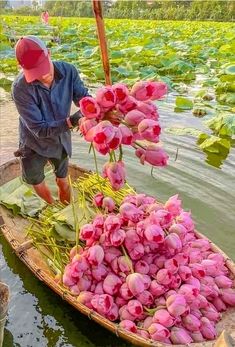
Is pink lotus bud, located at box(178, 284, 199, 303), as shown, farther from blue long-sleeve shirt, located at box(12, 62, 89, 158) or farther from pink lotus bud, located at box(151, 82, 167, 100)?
blue long-sleeve shirt, located at box(12, 62, 89, 158)

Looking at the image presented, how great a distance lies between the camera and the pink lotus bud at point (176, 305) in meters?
2.37

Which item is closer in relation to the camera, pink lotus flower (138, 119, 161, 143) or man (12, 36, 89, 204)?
pink lotus flower (138, 119, 161, 143)

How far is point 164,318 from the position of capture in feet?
7.76

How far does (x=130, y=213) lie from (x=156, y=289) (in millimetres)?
449

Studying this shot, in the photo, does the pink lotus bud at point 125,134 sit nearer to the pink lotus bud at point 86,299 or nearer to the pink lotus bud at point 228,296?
the pink lotus bud at point 86,299

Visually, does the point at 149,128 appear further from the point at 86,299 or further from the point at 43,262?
the point at 43,262

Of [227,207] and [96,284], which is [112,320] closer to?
[96,284]

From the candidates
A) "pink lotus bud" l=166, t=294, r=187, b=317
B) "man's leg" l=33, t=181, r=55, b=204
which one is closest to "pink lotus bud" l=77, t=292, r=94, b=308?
"pink lotus bud" l=166, t=294, r=187, b=317

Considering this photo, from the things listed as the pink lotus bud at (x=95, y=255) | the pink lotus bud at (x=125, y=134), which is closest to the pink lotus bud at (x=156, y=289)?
the pink lotus bud at (x=95, y=255)

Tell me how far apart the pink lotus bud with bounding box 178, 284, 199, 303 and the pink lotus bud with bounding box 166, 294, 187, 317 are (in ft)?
0.14

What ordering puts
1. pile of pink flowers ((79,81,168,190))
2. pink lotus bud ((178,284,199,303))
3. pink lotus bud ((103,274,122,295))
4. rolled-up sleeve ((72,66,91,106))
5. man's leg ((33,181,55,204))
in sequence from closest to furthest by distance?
pile of pink flowers ((79,81,168,190))
pink lotus bud ((178,284,199,303))
pink lotus bud ((103,274,122,295))
rolled-up sleeve ((72,66,91,106))
man's leg ((33,181,55,204))

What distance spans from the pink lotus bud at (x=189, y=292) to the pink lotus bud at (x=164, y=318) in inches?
5.4

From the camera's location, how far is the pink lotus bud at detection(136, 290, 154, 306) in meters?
2.48

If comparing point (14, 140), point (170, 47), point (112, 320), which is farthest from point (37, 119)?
point (170, 47)
